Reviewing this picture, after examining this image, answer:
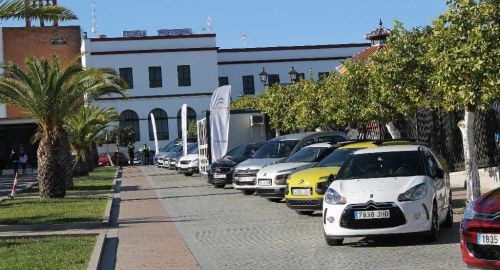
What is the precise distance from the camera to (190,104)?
7638 centimetres

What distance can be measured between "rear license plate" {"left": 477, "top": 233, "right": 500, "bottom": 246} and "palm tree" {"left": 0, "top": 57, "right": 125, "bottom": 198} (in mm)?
17874

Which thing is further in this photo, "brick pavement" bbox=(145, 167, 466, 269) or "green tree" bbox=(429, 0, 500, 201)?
"green tree" bbox=(429, 0, 500, 201)

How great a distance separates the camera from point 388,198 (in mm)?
11945

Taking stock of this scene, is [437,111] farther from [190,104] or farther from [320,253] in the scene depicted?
[190,104]

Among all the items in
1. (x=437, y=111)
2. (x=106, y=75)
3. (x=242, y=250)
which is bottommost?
(x=242, y=250)

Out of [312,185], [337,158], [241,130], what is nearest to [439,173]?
[312,185]

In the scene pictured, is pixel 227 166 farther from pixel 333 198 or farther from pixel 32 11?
pixel 333 198

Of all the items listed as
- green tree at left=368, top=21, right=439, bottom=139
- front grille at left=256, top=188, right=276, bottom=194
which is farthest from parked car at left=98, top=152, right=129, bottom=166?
green tree at left=368, top=21, right=439, bottom=139

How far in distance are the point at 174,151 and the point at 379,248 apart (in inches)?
1467

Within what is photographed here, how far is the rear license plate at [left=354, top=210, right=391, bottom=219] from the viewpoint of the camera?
1185cm

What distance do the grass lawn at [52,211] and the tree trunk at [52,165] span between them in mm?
650

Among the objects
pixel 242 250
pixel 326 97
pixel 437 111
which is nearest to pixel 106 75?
pixel 326 97

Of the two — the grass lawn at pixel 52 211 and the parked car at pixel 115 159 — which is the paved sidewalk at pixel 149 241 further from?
the parked car at pixel 115 159

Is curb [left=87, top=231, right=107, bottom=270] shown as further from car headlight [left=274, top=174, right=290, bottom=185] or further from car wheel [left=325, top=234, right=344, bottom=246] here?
car headlight [left=274, top=174, right=290, bottom=185]
